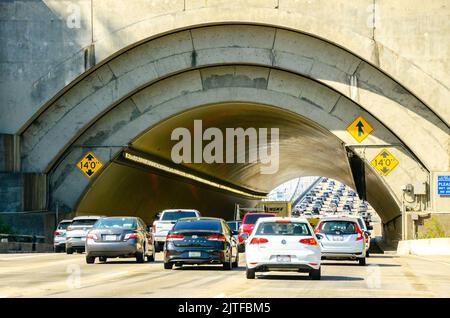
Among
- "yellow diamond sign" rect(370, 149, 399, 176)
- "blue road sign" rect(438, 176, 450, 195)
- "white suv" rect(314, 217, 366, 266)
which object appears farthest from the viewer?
"yellow diamond sign" rect(370, 149, 399, 176)

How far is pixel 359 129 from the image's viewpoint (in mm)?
50531

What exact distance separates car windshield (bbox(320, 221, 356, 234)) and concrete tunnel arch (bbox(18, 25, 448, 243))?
47.6ft

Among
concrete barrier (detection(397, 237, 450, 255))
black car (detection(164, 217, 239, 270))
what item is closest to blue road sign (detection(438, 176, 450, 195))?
A: concrete barrier (detection(397, 237, 450, 255))

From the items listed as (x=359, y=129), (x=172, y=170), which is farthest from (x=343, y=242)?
(x=172, y=170)

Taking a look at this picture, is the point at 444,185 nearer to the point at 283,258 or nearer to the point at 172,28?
the point at 172,28

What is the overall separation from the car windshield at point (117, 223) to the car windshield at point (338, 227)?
21.6 ft

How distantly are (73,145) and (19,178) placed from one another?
168 inches

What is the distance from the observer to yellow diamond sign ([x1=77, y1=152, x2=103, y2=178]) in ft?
175

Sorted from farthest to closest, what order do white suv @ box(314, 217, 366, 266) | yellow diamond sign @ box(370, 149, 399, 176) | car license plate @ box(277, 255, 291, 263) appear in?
yellow diamond sign @ box(370, 149, 399, 176) → white suv @ box(314, 217, 366, 266) → car license plate @ box(277, 255, 291, 263)

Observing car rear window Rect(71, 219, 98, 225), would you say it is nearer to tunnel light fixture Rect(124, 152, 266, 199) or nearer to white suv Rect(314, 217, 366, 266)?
tunnel light fixture Rect(124, 152, 266, 199)

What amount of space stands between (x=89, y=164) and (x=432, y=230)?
18279 mm

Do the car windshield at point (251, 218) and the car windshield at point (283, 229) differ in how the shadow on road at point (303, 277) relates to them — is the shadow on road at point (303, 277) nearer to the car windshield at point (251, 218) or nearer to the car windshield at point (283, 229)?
the car windshield at point (283, 229)

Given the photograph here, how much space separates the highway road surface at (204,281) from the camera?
2045cm
